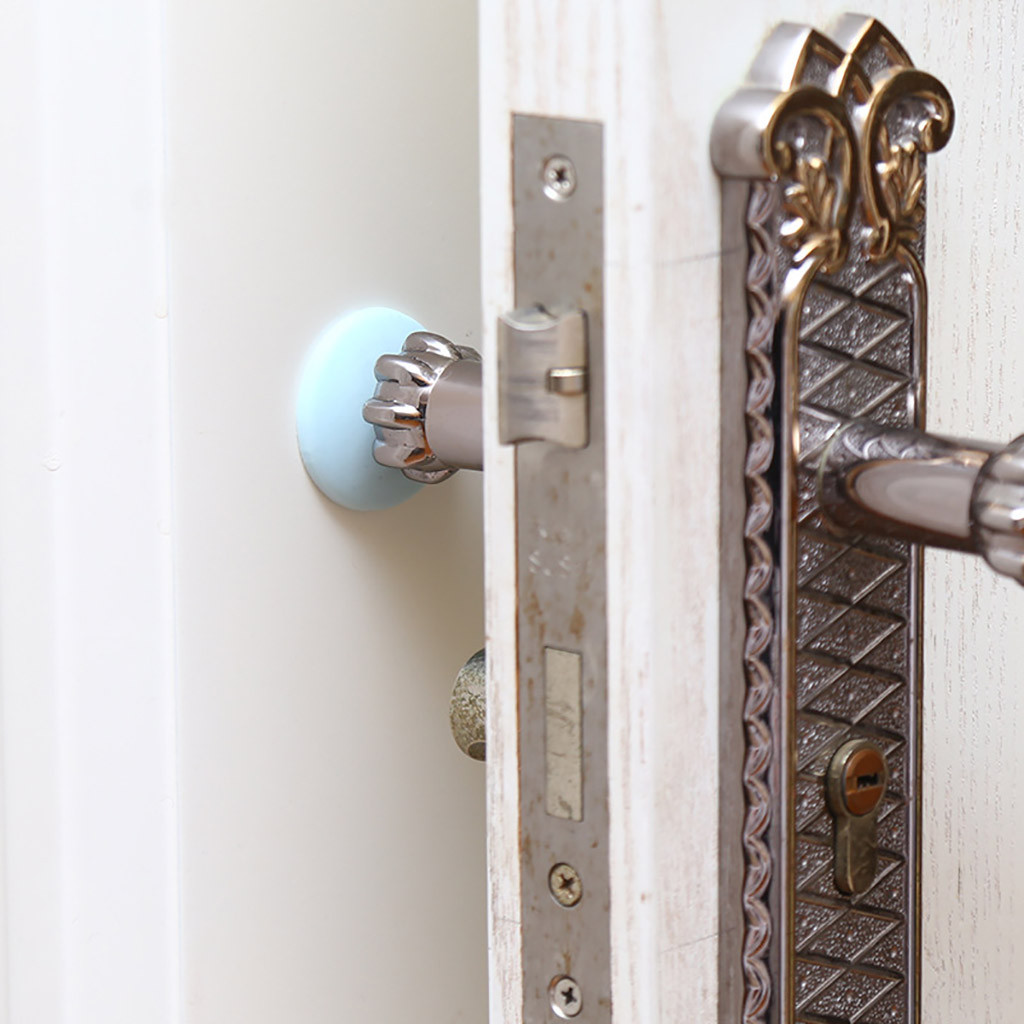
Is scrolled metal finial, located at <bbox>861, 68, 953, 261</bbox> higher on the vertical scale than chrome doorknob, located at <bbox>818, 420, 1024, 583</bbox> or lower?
higher

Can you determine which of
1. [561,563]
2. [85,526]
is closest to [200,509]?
[85,526]

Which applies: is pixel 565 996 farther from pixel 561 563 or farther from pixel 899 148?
pixel 899 148

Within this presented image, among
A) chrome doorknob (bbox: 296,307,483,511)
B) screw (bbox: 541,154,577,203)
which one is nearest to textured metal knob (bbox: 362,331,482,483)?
chrome doorknob (bbox: 296,307,483,511)

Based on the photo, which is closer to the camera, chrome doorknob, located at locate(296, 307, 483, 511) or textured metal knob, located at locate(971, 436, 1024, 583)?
textured metal knob, located at locate(971, 436, 1024, 583)

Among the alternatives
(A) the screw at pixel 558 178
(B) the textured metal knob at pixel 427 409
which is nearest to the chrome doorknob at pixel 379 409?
(B) the textured metal knob at pixel 427 409

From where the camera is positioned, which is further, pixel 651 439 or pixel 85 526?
pixel 85 526

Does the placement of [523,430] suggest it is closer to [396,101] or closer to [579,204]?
[579,204]

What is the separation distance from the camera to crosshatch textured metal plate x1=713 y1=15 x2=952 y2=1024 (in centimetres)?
32

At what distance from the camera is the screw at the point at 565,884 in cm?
34

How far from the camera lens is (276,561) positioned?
443mm

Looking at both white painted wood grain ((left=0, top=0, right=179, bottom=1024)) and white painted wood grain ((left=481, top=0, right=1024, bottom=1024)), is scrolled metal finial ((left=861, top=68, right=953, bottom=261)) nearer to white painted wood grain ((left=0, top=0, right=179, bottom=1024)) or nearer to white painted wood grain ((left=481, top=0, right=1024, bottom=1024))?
white painted wood grain ((left=481, top=0, right=1024, bottom=1024))

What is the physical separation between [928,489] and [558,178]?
104 millimetres

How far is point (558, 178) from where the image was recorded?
1.04 feet

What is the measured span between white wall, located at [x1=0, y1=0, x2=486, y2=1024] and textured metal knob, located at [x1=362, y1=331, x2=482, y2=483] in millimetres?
27
